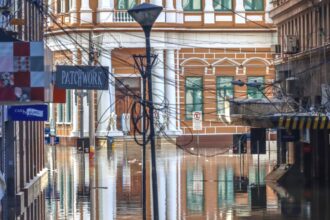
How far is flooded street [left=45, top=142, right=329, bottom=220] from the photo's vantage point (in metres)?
31.1

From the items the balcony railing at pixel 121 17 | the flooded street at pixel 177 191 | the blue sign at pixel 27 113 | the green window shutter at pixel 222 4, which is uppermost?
the green window shutter at pixel 222 4

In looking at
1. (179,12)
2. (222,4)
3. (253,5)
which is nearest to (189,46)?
(179,12)

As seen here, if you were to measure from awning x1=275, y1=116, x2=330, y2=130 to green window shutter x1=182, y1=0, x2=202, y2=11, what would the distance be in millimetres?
40526

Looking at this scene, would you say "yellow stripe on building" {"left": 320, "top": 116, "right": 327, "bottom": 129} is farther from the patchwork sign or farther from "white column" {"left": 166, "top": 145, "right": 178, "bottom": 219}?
the patchwork sign

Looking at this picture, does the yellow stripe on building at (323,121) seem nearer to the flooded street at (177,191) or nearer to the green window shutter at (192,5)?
the flooded street at (177,191)

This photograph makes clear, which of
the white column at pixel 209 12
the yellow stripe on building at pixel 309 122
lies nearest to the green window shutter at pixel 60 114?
the white column at pixel 209 12

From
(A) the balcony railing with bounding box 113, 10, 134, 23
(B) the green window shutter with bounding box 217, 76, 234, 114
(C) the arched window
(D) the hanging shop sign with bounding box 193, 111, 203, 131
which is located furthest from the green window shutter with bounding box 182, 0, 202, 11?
(D) the hanging shop sign with bounding box 193, 111, 203, 131

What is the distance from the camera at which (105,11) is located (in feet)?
241

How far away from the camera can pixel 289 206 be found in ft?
109

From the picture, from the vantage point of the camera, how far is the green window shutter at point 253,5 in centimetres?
7606

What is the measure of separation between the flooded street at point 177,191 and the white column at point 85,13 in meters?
16.0

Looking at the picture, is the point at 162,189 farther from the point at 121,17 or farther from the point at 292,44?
the point at 121,17

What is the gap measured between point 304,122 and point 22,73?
1910 centimetres

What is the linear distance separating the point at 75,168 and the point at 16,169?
20367 mm
